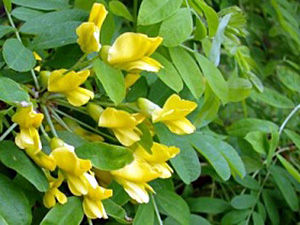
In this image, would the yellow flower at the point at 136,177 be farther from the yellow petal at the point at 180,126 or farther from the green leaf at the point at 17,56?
the green leaf at the point at 17,56

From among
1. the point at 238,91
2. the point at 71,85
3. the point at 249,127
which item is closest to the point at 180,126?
the point at 71,85

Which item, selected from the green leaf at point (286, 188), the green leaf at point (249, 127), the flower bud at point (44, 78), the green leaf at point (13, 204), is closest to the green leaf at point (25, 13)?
the flower bud at point (44, 78)

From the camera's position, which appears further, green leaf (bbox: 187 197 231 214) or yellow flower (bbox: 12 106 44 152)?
green leaf (bbox: 187 197 231 214)

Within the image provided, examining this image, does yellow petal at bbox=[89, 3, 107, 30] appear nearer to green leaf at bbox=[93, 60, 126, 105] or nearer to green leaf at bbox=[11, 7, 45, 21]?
green leaf at bbox=[93, 60, 126, 105]

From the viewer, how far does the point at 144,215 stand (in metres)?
0.72

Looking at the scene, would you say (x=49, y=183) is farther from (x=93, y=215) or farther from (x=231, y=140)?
(x=231, y=140)

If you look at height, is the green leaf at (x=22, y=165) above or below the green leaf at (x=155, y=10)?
below

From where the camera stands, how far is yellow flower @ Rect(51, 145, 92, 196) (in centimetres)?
56

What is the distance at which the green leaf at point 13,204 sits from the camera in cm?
57

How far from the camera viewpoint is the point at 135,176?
605 mm

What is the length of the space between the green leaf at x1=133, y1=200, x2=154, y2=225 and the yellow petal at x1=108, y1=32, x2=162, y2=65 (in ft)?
0.72

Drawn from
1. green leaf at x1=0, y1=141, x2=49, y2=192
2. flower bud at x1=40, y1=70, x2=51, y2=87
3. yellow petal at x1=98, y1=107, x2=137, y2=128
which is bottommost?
green leaf at x1=0, y1=141, x2=49, y2=192

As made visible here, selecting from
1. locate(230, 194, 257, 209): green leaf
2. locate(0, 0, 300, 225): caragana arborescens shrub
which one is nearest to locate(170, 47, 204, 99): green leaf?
locate(0, 0, 300, 225): caragana arborescens shrub

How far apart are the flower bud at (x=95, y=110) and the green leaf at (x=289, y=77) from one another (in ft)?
1.87
